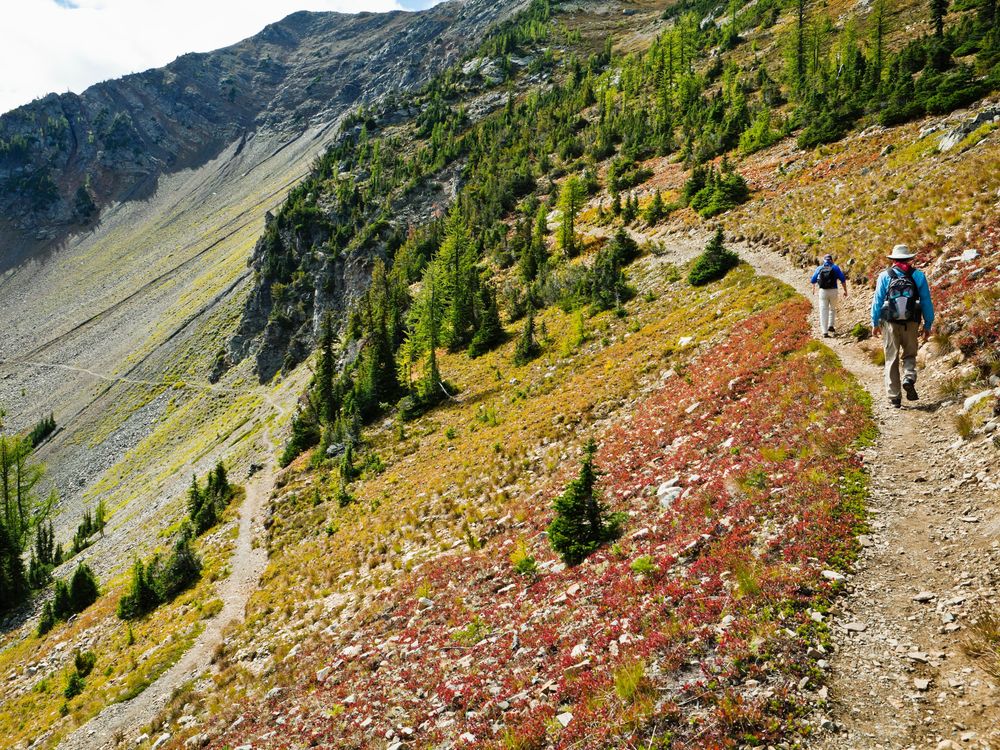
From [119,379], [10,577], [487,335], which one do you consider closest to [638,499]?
[487,335]

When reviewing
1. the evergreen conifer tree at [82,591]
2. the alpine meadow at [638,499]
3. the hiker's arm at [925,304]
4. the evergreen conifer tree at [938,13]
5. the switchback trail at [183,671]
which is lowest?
the evergreen conifer tree at [82,591]

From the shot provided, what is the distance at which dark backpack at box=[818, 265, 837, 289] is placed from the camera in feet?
53.7

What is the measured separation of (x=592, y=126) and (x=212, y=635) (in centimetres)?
10797

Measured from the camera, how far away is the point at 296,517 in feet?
105

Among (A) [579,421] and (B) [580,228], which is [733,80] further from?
(A) [579,421]

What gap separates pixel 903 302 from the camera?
36.0 ft

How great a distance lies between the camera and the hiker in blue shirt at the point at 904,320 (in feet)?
35.9

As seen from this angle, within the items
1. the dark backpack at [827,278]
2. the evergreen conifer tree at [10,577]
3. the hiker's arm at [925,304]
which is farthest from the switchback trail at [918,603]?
the evergreen conifer tree at [10,577]

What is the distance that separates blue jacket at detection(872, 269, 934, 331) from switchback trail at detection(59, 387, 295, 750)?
23790 millimetres

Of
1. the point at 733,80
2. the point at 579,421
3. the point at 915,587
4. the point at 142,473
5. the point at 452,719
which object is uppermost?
the point at 733,80

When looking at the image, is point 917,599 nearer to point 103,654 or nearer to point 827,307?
point 827,307

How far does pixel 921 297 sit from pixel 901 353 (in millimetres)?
1262

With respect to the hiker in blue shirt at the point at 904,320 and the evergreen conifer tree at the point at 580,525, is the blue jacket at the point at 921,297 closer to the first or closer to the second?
the hiker in blue shirt at the point at 904,320

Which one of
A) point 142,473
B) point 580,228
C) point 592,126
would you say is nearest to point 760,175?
point 580,228
